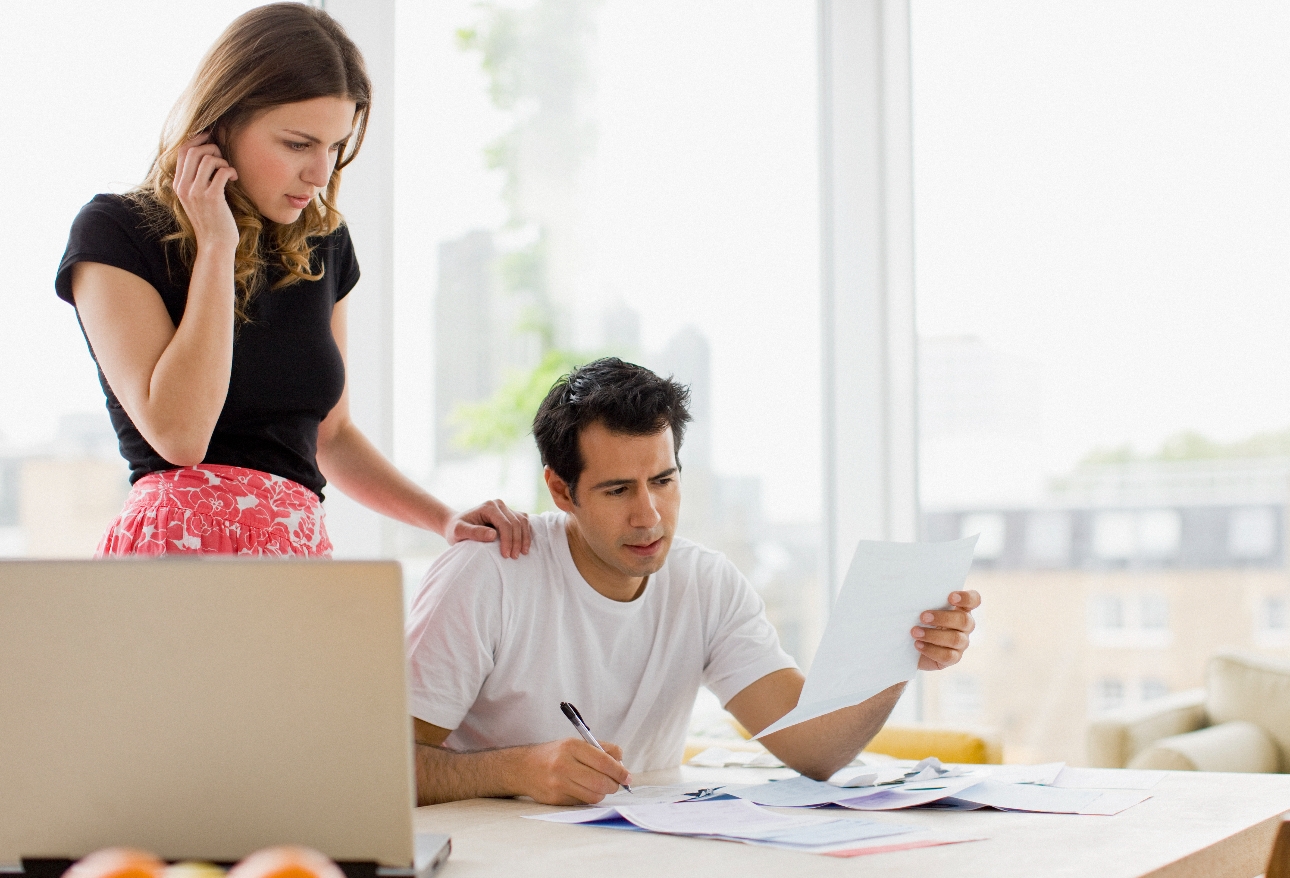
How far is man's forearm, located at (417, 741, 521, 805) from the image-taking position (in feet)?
4.30

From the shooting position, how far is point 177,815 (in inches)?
33.3

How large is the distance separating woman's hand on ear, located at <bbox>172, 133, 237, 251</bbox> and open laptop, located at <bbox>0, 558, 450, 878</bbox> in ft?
2.07

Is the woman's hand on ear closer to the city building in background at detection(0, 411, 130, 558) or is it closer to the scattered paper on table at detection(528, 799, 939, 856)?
the scattered paper on table at detection(528, 799, 939, 856)

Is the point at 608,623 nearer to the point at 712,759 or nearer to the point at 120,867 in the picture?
the point at 712,759

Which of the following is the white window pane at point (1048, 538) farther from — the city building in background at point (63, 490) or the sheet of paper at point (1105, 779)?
the city building in background at point (63, 490)

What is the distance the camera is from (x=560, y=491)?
1805 mm

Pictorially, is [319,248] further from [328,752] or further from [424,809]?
[328,752]

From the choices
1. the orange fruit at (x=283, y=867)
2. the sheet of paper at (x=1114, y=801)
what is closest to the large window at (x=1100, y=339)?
the sheet of paper at (x=1114, y=801)

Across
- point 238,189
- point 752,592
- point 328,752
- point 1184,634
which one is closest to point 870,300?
point 1184,634

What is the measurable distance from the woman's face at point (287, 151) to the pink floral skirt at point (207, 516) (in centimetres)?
34

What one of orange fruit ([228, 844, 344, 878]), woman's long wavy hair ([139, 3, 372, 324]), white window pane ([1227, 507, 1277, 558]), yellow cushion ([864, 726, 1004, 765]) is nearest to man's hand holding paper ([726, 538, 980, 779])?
orange fruit ([228, 844, 344, 878])

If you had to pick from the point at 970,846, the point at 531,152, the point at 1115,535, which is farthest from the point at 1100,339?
the point at 970,846

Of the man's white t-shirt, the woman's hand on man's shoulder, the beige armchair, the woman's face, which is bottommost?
the beige armchair

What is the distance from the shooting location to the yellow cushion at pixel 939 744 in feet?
8.29
